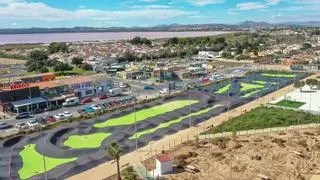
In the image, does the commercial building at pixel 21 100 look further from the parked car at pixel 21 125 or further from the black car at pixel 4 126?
the parked car at pixel 21 125

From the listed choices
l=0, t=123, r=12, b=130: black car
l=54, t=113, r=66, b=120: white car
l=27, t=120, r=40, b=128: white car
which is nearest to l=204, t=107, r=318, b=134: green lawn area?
l=54, t=113, r=66, b=120: white car

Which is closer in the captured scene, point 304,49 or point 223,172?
point 223,172

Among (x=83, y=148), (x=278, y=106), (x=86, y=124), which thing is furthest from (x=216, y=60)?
(x=83, y=148)

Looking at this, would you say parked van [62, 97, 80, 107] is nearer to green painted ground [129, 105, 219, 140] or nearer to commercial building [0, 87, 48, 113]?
commercial building [0, 87, 48, 113]

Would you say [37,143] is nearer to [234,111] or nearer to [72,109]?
[72,109]

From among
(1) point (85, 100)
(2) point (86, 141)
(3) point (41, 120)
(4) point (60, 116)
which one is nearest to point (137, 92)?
(1) point (85, 100)
